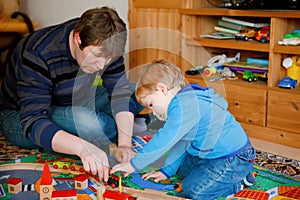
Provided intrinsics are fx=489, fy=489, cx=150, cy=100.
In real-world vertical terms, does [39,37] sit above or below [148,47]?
above

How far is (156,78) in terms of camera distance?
140 cm

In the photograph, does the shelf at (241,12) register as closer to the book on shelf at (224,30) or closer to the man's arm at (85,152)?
the book on shelf at (224,30)

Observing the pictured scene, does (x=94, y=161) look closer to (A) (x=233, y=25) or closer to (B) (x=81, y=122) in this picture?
(B) (x=81, y=122)

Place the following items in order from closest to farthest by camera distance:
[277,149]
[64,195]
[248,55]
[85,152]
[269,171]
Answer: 1. [64,195]
2. [85,152]
3. [269,171]
4. [277,149]
5. [248,55]

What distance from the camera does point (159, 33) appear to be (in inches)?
97.8

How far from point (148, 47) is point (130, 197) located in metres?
1.27

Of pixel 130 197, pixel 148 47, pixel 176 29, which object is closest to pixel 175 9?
pixel 176 29

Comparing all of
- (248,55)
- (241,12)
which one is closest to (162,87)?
(241,12)

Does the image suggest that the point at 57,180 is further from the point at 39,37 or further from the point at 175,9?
the point at 175,9

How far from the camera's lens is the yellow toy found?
2.05m

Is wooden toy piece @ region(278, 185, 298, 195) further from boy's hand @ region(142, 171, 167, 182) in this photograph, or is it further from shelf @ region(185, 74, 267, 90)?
shelf @ region(185, 74, 267, 90)

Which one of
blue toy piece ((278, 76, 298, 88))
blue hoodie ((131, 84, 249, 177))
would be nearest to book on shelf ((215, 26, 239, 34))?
blue toy piece ((278, 76, 298, 88))

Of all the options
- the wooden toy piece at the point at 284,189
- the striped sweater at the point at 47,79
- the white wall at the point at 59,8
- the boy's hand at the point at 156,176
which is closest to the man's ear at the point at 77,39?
the striped sweater at the point at 47,79

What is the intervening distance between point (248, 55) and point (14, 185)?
1376mm
